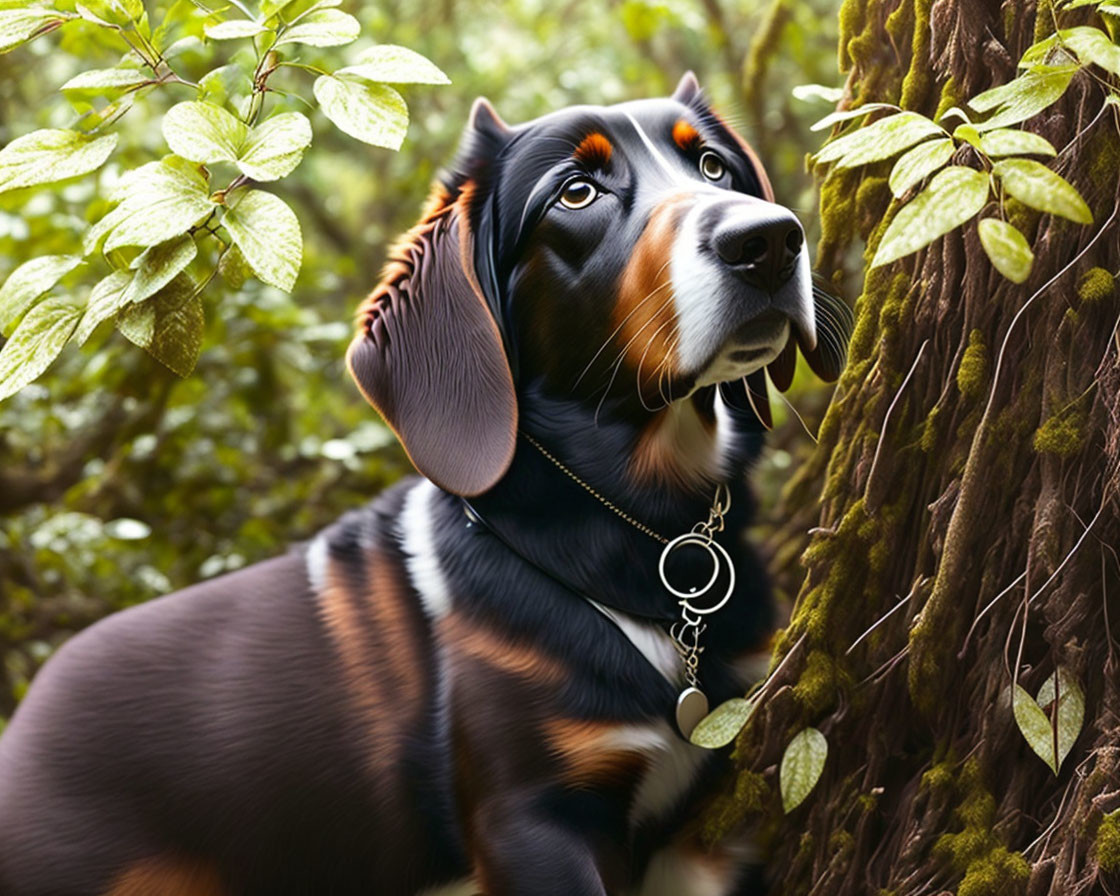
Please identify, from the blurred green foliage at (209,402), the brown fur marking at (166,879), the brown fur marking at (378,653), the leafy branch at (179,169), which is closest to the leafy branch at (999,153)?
the leafy branch at (179,169)

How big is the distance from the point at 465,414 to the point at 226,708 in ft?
2.16

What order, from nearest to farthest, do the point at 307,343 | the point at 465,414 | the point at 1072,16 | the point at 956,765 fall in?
the point at 1072,16 < the point at 956,765 < the point at 465,414 < the point at 307,343

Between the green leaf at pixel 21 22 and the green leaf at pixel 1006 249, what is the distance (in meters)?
1.32

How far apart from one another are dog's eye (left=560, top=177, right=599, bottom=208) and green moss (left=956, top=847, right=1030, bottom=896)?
1.18 metres

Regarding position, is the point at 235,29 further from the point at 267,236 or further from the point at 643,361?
the point at 643,361

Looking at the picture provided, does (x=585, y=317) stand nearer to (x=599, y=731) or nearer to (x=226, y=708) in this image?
(x=599, y=731)

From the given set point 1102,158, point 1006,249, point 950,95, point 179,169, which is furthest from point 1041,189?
point 179,169

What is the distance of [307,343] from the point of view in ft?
14.2

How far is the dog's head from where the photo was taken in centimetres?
197

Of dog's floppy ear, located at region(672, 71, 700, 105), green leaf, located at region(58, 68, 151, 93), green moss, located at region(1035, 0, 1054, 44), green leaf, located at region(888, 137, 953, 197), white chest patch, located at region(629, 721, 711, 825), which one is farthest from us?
dog's floppy ear, located at region(672, 71, 700, 105)

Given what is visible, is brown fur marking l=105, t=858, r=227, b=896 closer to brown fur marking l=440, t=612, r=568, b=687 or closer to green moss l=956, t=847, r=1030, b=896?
brown fur marking l=440, t=612, r=568, b=687

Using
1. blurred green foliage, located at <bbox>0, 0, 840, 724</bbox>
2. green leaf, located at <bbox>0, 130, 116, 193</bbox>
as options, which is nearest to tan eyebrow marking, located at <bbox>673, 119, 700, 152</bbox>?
green leaf, located at <bbox>0, 130, 116, 193</bbox>

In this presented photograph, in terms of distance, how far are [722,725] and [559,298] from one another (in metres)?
0.74

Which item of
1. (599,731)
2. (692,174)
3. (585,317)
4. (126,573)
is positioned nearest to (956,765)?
(599,731)
